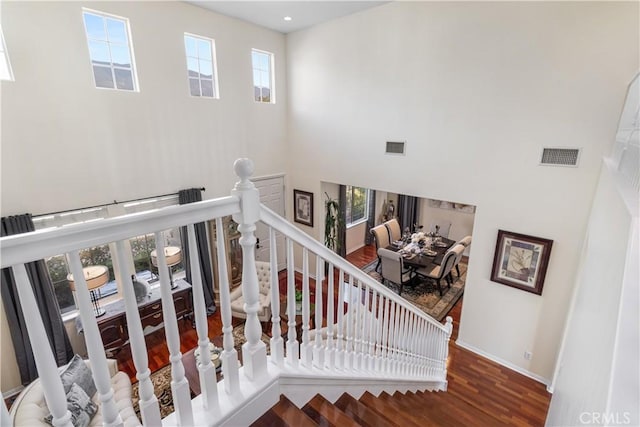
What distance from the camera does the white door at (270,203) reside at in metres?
5.81

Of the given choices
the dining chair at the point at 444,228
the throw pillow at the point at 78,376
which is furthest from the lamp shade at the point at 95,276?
the dining chair at the point at 444,228

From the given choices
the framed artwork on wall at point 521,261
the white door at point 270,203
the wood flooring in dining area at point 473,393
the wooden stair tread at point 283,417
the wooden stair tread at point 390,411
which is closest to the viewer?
the wooden stair tread at point 283,417

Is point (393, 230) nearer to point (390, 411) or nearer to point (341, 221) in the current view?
point (341, 221)

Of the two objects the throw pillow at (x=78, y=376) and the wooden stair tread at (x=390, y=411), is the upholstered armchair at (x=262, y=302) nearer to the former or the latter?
the throw pillow at (x=78, y=376)

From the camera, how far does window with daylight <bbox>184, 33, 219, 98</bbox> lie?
4.50m

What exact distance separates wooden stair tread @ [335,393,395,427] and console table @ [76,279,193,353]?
2514mm

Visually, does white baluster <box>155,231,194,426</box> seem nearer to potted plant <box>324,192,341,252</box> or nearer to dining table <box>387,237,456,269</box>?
potted plant <box>324,192,341,252</box>

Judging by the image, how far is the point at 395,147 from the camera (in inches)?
182

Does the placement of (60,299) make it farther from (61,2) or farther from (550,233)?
(550,233)

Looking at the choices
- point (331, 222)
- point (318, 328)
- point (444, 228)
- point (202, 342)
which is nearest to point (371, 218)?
point (444, 228)

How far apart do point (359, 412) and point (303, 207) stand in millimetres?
4590

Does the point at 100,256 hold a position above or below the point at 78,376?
above

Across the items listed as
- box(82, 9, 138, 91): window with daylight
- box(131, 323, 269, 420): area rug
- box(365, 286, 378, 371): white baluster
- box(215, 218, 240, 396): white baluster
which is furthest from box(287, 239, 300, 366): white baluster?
box(82, 9, 138, 91): window with daylight

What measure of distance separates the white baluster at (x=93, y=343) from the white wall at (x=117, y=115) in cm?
363
